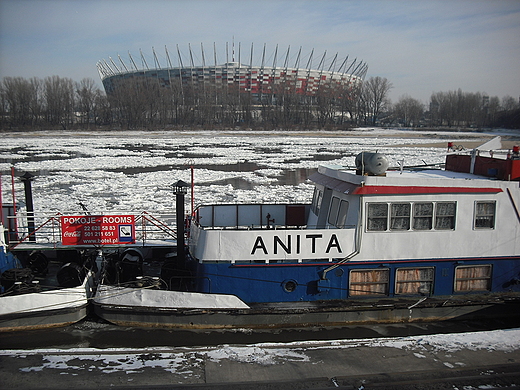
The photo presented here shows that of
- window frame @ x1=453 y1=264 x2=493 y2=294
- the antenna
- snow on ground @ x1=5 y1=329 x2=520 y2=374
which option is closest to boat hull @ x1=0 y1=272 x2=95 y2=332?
snow on ground @ x1=5 y1=329 x2=520 y2=374

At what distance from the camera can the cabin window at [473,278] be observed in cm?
1048

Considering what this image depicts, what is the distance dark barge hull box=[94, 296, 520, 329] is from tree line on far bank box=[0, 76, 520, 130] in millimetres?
82067

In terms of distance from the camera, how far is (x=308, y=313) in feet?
32.6

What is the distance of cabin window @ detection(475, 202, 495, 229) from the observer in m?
10.3

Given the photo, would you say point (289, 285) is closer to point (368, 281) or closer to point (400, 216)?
point (368, 281)

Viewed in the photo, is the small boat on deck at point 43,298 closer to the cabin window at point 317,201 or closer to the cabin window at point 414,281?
the cabin window at point 317,201

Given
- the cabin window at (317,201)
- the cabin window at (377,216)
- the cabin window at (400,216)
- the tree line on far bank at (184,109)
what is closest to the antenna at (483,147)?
the cabin window at (400,216)

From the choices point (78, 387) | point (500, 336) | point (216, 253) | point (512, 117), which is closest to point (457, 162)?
point (500, 336)

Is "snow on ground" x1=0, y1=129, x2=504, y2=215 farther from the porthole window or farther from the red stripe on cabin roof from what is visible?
the red stripe on cabin roof

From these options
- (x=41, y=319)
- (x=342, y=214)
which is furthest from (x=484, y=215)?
(x=41, y=319)

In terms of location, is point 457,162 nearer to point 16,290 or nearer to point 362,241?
point 362,241

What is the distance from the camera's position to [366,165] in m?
9.93

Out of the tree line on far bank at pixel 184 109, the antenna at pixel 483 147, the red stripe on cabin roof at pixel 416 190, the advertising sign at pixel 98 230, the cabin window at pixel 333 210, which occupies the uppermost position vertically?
the tree line on far bank at pixel 184 109

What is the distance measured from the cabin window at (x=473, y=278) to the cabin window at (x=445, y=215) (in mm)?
1126
